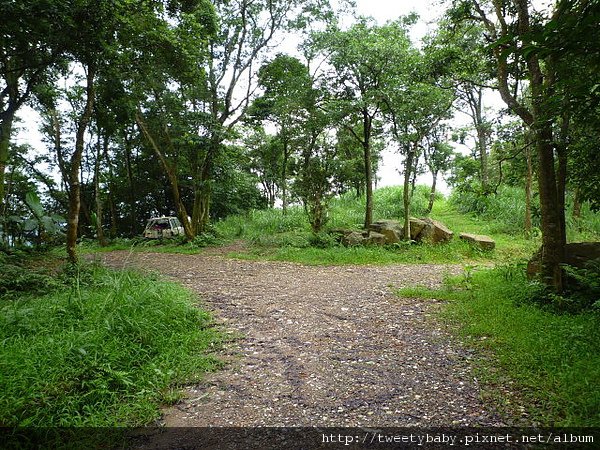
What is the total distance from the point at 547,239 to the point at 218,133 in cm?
1088

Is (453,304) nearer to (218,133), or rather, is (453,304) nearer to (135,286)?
(135,286)

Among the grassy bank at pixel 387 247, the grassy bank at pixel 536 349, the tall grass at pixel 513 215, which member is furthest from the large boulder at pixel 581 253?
the tall grass at pixel 513 215

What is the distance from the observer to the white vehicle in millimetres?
17733

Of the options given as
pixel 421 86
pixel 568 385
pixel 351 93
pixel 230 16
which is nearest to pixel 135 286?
pixel 568 385

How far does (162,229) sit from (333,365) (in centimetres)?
1603

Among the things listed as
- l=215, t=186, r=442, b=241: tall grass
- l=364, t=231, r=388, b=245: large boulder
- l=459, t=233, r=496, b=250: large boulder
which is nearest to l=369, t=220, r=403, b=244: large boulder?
l=364, t=231, r=388, b=245: large boulder

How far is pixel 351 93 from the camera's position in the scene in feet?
39.5

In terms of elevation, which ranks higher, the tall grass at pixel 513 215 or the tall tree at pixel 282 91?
the tall tree at pixel 282 91

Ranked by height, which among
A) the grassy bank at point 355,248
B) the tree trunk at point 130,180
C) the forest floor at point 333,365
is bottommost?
the forest floor at point 333,365

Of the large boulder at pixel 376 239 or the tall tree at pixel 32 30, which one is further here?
the large boulder at pixel 376 239

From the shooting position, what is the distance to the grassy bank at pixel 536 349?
276 cm

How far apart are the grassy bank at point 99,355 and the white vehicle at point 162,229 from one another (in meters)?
12.6

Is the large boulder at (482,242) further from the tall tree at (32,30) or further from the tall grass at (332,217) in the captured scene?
the tall tree at (32,30)

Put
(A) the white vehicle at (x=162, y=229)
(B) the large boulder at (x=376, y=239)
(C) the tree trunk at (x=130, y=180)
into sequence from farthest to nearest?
(C) the tree trunk at (x=130, y=180)
(A) the white vehicle at (x=162, y=229)
(B) the large boulder at (x=376, y=239)
